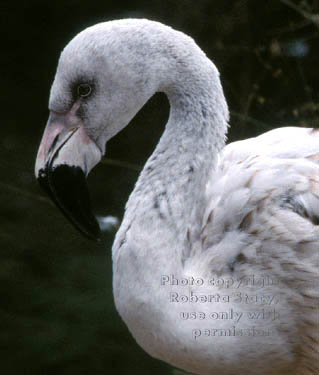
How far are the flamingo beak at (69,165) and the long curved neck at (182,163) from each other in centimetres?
15

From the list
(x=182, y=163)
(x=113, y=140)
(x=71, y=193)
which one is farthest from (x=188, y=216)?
(x=113, y=140)

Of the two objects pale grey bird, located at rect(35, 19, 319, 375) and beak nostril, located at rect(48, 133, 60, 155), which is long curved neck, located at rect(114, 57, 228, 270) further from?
beak nostril, located at rect(48, 133, 60, 155)

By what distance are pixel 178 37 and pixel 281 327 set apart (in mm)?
1049

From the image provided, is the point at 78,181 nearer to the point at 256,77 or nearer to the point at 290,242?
the point at 290,242

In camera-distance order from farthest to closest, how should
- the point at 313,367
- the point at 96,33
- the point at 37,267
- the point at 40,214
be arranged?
the point at 40,214, the point at 37,267, the point at 313,367, the point at 96,33

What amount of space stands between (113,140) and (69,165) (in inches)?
121

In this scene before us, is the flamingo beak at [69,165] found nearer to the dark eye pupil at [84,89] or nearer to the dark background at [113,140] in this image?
the dark eye pupil at [84,89]

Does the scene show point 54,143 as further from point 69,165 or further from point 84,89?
point 84,89

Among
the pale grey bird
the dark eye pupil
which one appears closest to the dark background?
the pale grey bird

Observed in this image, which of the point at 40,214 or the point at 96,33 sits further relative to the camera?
the point at 40,214

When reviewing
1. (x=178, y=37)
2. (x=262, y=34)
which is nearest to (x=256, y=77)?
(x=262, y=34)

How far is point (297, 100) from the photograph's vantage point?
5.82 meters

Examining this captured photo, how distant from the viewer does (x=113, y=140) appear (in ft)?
18.6

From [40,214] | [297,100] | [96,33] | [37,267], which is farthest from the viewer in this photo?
[297,100]
